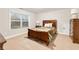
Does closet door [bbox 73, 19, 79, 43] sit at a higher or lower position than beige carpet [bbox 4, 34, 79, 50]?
higher

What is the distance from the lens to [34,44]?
1835 mm

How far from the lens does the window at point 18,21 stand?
6.00ft

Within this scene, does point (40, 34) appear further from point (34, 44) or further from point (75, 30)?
point (75, 30)

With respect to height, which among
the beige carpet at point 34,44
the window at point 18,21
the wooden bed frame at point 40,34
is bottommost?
the beige carpet at point 34,44

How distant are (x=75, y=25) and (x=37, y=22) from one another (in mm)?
700

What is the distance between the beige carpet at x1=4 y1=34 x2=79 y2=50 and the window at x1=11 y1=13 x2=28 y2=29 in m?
0.21

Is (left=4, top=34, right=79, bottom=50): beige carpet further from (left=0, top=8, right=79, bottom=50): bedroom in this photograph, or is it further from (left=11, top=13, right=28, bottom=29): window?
(left=11, top=13, right=28, bottom=29): window

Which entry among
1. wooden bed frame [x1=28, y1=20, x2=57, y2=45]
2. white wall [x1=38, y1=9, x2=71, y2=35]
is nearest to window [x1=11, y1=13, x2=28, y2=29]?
wooden bed frame [x1=28, y1=20, x2=57, y2=45]

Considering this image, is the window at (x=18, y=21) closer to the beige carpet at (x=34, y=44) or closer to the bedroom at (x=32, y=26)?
the bedroom at (x=32, y=26)

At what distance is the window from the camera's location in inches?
72.0

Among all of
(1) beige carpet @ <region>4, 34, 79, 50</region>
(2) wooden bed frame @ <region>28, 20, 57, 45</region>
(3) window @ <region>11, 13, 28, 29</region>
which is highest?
(3) window @ <region>11, 13, 28, 29</region>

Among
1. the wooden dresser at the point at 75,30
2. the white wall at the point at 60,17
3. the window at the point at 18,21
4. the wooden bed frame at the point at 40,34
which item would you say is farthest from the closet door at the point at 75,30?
the window at the point at 18,21

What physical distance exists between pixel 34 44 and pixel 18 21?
518mm

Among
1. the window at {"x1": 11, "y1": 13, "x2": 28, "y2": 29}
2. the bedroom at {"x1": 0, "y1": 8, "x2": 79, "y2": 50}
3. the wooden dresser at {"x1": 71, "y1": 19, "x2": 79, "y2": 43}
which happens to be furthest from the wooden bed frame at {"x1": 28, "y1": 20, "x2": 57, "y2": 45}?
the wooden dresser at {"x1": 71, "y1": 19, "x2": 79, "y2": 43}
